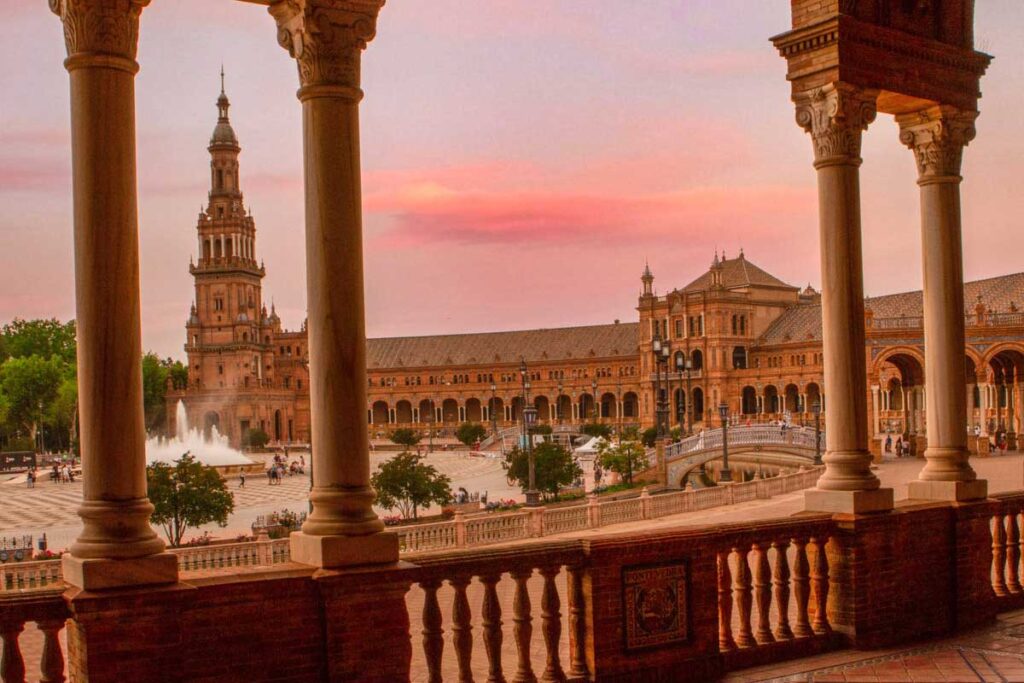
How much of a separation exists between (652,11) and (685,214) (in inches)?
2278

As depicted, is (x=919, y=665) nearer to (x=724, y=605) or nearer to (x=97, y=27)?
(x=724, y=605)

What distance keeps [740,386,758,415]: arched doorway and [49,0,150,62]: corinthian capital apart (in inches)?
3960

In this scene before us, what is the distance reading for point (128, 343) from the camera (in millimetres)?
5707

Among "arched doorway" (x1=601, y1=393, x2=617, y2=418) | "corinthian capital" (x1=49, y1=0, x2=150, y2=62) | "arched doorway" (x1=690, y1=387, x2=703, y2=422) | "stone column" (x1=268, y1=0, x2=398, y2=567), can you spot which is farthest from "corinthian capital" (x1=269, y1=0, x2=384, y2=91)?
Result: "arched doorway" (x1=601, y1=393, x2=617, y2=418)

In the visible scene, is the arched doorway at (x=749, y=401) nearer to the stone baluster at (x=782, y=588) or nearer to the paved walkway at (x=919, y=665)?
the paved walkway at (x=919, y=665)

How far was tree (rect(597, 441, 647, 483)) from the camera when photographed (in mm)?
46094

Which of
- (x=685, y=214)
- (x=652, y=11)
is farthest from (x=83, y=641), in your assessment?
(x=685, y=214)

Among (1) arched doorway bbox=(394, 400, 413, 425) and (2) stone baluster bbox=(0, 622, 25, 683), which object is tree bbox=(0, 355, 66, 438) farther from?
(2) stone baluster bbox=(0, 622, 25, 683)

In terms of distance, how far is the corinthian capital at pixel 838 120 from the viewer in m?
8.48

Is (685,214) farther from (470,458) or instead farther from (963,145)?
(963,145)

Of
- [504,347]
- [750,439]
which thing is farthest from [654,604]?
[504,347]

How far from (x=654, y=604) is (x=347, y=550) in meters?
1.91

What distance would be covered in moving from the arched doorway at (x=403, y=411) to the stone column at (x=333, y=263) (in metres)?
118

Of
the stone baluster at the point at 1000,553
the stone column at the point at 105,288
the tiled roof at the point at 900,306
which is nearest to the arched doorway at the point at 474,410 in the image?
the tiled roof at the point at 900,306
